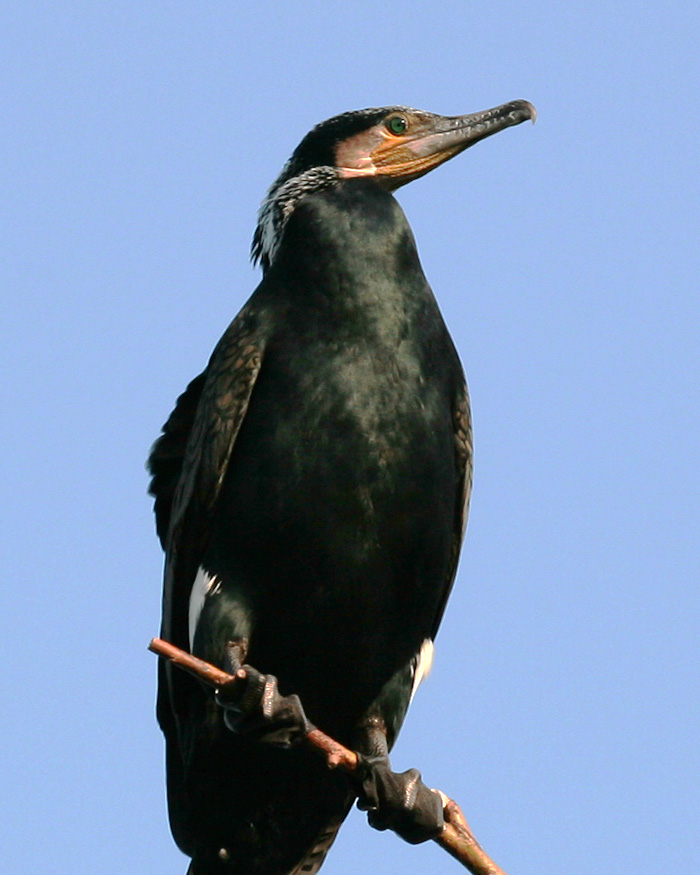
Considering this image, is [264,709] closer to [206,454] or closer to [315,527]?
[315,527]

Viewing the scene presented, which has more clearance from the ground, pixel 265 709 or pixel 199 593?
pixel 199 593

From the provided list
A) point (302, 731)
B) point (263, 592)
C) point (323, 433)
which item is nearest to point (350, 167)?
point (323, 433)

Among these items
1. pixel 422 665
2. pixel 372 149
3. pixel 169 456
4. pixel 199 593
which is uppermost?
pixel 372 149

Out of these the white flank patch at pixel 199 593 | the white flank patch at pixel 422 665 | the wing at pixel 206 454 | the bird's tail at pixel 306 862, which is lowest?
the bird's tail at pixel 306 862

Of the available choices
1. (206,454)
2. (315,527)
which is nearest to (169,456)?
(206,454)

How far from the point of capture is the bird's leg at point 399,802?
21.0 feet

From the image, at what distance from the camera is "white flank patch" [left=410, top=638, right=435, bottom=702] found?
285 inches

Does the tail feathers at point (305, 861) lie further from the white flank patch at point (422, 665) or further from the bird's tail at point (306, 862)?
the white flank patch at point (422, 665)

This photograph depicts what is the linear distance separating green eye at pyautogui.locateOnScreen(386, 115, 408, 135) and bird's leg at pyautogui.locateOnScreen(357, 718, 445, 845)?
2838 millimetres

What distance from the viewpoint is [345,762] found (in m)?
5.82

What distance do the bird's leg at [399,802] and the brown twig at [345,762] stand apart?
0.41 ft

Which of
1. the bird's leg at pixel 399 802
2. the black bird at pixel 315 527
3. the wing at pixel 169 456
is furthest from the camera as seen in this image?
the wing at pixel 169 456

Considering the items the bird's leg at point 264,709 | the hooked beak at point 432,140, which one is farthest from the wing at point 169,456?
the bird's leg at point 264,709

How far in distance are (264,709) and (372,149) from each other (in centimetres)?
280
